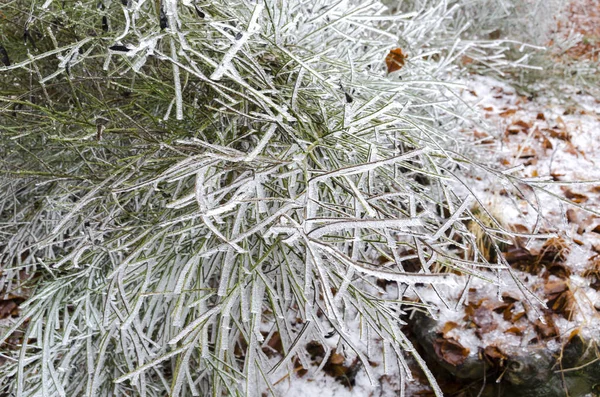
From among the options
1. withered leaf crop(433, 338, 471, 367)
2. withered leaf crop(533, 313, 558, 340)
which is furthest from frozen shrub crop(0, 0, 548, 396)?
withered leaf crop(533, 313, 558, 340)

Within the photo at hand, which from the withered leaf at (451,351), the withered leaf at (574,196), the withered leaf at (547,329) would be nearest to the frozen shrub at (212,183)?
the withered leaf at (451,351)

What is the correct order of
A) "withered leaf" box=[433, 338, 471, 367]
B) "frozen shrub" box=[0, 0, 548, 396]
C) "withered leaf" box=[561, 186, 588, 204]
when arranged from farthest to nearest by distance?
"withered leaf" box=[561, 186, 588, 204], "withered leaf" box=[433, 338, 471, 367], "frozen shrub" box=[0, 0, 548, 396]

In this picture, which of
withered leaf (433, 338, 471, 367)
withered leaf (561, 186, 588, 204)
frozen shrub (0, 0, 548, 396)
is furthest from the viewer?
withered leaf (561, 186, 588, 204)

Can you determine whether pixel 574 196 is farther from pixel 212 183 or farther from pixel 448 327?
pixel 212 183

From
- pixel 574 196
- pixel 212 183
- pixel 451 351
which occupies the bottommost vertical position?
pixel 451 351

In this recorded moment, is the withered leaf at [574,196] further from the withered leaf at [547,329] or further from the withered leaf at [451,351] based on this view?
the withered leaf at [451,351]

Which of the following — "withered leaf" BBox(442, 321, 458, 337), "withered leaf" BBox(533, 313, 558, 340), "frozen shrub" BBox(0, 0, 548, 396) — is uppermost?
"frozen shrub" BBox(0, 0, 548, 396)

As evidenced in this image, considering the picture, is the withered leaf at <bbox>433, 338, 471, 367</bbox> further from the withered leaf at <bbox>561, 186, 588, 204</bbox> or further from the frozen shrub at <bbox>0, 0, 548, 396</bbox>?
the withered leaf at <bbox>561, 186, 588, 204</bbox>

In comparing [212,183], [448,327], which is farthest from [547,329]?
[212,183]

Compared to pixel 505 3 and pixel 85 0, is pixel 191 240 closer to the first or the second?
pixel 85 0

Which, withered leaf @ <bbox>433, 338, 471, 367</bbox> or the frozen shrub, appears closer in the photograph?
the frozen shrub

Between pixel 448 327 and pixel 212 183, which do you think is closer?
pixel 212 183
